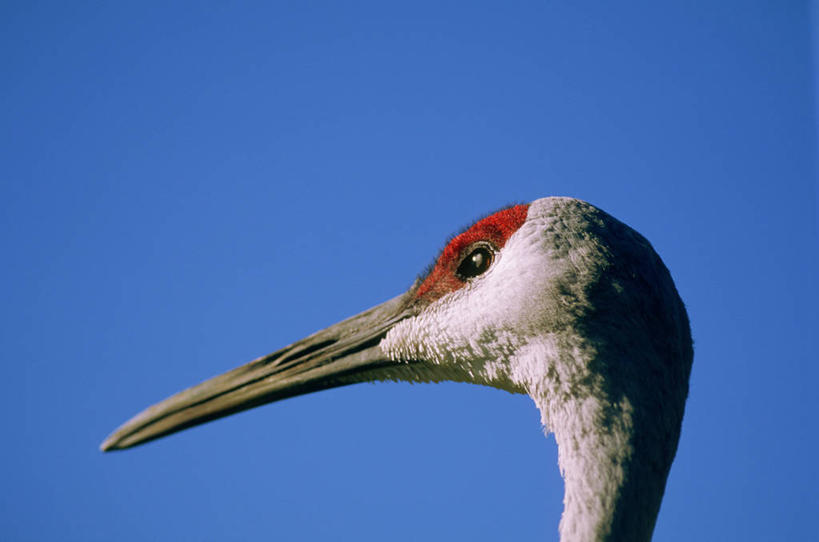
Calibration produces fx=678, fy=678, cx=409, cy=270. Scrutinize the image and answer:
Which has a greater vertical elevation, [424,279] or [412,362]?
[424,279]

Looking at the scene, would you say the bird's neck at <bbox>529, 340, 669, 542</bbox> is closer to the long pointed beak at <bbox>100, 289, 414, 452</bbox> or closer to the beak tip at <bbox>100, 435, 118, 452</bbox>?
the long pointed beak at <bbox>100, 289, 414, 452</bbox>

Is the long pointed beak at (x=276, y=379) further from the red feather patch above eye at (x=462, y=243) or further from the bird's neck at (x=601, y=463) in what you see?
the bird's neck at (x=601, y=463)

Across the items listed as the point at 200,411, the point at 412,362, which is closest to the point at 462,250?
the point at 412,362

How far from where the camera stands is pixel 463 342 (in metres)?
3.05

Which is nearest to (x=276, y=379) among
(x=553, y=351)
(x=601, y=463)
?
(x=553, y=351)

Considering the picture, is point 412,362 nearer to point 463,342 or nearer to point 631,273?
point 463,342

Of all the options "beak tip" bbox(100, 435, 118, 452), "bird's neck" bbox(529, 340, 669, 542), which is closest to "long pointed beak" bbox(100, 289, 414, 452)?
"beak tip" bbox(100, 435, 118, 452)

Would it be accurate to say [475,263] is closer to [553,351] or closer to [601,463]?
[553,351]

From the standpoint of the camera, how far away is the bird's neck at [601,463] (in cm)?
257

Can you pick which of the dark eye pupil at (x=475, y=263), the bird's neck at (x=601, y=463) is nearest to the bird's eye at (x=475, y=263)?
the dark eye pupil at (x=475, y=263)

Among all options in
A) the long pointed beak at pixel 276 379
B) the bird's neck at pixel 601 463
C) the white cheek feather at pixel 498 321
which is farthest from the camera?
the long pointed beak at pixel 276 379

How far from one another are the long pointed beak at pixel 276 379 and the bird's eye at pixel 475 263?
328 mm

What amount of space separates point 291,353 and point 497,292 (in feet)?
3.54

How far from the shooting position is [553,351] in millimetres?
2771
